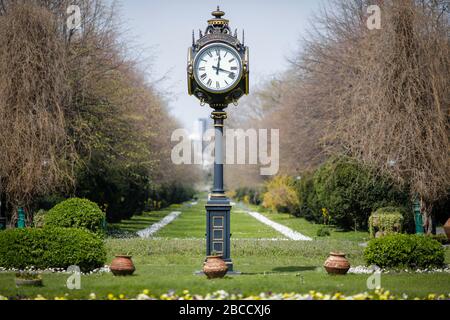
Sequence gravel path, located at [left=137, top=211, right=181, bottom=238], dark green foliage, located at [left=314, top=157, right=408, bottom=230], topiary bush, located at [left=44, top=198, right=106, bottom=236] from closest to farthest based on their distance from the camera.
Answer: topiary bush, located at [left=44, top=198, right=106, bottom=236]
dark green foliage, located at [left=314, top=157, right=408, bottom=230]
gravel path, located at [left=137, top=211, right=181, bottom=238]

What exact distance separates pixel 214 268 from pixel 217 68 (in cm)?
382

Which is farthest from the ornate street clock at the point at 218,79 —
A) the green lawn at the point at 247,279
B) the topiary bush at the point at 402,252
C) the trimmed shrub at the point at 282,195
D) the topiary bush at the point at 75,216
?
the trimmed shrub at the point at 282,195

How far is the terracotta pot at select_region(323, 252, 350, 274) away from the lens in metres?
14.3

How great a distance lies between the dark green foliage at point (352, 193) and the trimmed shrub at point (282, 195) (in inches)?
507

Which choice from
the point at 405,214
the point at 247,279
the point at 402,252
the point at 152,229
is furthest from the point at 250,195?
the point at 247,279

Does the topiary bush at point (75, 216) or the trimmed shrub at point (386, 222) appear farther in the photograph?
the trimmed shrub at point (386, 222)

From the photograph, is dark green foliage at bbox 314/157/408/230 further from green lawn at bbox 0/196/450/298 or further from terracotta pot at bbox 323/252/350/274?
terracotta pot at bbox 323/252/350/274

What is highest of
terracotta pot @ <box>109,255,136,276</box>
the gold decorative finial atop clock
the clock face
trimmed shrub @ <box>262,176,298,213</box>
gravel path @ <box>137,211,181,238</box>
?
the gold decorative finial atop clock

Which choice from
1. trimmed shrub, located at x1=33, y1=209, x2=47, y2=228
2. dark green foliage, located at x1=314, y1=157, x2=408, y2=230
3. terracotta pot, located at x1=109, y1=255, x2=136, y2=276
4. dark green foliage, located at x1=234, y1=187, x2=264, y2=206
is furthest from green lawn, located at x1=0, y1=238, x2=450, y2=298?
dark green foliage, located at x1=234, y1=187, x2=264, y2=206

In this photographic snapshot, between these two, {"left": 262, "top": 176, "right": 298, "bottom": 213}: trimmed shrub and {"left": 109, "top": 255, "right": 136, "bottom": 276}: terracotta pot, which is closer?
{"left": 109, "top": 255, "right": 136, "bottom": 276}: terracotta pot

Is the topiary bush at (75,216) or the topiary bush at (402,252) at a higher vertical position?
the topiary bush at (75,216)

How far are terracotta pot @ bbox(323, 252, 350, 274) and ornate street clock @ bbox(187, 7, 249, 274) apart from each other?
74.6 inches

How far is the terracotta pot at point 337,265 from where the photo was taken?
47.0ft

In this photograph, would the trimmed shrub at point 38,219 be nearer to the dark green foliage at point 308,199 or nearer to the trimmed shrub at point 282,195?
the dark green foliage at point 308,199
